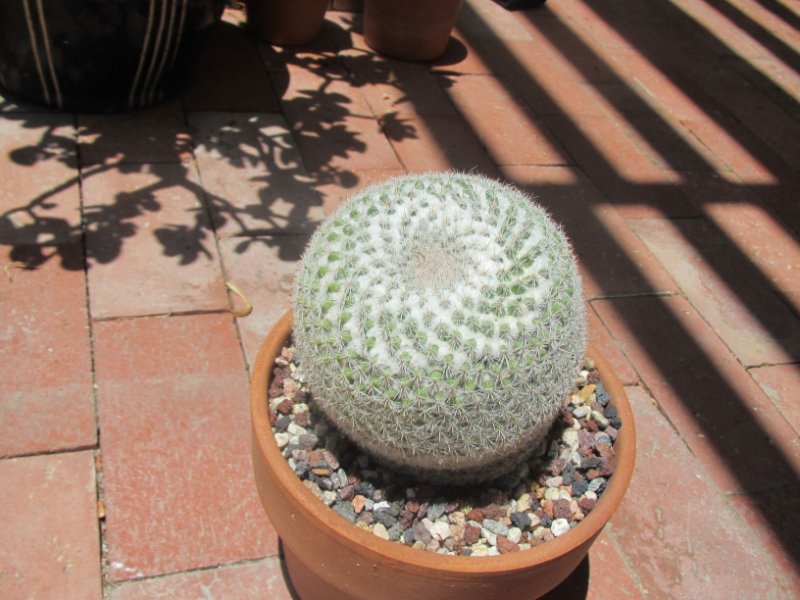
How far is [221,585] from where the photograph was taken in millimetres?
2146

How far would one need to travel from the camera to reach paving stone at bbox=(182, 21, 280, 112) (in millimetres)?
3947

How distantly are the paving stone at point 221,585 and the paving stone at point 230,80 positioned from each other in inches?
95.1

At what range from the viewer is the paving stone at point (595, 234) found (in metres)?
3.40

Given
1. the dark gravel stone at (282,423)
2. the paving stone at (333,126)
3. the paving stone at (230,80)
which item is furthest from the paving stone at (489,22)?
the dark gravel stone at (282,423)

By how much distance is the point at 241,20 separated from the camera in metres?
4.66

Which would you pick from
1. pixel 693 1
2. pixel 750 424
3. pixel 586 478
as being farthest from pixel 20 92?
pixel 693 1

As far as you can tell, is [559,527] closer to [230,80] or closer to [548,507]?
[548,507]

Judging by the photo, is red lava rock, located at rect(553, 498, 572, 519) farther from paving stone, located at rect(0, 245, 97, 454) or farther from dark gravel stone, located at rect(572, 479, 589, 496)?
paving stone, located at rect(0, 245, 97, 454)

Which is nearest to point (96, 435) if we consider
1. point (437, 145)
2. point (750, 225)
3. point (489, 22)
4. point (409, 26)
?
point (437, 145)

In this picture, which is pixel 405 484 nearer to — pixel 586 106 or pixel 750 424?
pixel 750 424

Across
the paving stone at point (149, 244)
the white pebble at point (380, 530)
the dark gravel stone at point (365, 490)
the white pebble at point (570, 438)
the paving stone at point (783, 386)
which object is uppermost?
the white pebble at point (570, 438)

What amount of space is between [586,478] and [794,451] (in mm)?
1170

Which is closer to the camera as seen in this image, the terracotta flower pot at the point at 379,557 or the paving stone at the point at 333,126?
the terracotta flower pot at the point at 379,557

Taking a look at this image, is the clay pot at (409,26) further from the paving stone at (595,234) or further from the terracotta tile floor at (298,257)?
the paving stone at (595,234)
